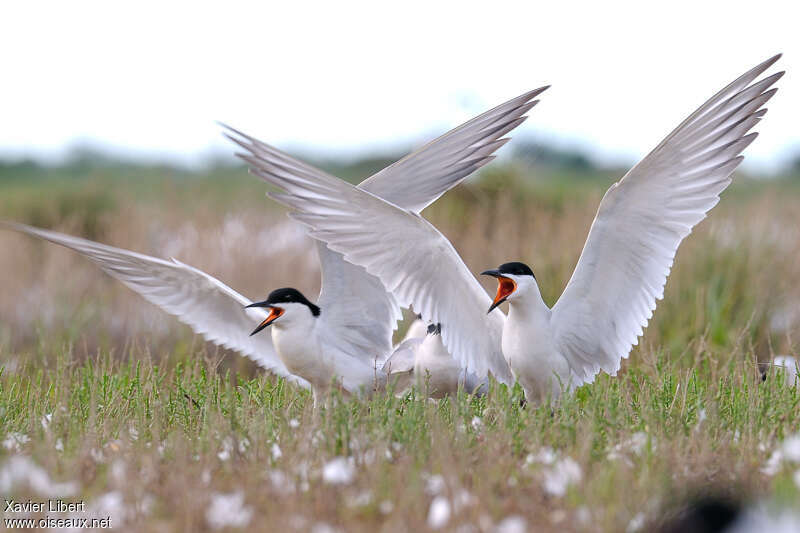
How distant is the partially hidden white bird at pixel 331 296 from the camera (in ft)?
16.9

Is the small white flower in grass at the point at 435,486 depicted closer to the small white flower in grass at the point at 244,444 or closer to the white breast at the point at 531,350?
the small white flower in grass at the point at 244,444

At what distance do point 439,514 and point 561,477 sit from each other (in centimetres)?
54

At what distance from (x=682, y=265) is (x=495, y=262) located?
73.5 inches

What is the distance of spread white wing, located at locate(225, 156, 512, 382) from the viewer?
4.64 meters

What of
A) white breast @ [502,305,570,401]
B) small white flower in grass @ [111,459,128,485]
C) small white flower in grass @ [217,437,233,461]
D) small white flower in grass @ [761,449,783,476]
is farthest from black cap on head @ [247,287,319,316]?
small white flower in grass @ [761,449,783,476]

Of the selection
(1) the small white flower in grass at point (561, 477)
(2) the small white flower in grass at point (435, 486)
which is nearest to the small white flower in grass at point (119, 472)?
(2) the small white flower in grass at point (435, 486)

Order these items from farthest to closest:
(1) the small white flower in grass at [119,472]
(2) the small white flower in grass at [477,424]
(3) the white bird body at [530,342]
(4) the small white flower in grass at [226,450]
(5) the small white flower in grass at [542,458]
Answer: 1. (3) the white bird body at [530,342]
2. (2) the small white flower in grass at [477,424]
3. (4) the small white flower in grass at [226,450]
4. (5) the small white flower in grass at [542,458]
5. (1) the small white flower in grass at [119,472]

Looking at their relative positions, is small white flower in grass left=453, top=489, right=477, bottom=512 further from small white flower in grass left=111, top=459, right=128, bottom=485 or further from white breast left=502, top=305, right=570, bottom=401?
white breast left=502, top=305, right=570, bottom=401

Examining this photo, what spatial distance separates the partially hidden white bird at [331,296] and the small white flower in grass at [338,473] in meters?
1.69

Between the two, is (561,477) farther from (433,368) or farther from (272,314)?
(272,314)

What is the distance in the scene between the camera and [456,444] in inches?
146

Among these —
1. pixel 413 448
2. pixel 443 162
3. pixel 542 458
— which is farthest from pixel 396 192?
pixel 542 458

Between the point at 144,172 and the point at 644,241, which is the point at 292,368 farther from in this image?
the point at 144,172

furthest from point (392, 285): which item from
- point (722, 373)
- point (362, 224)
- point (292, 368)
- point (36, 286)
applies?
point (36, 286)
